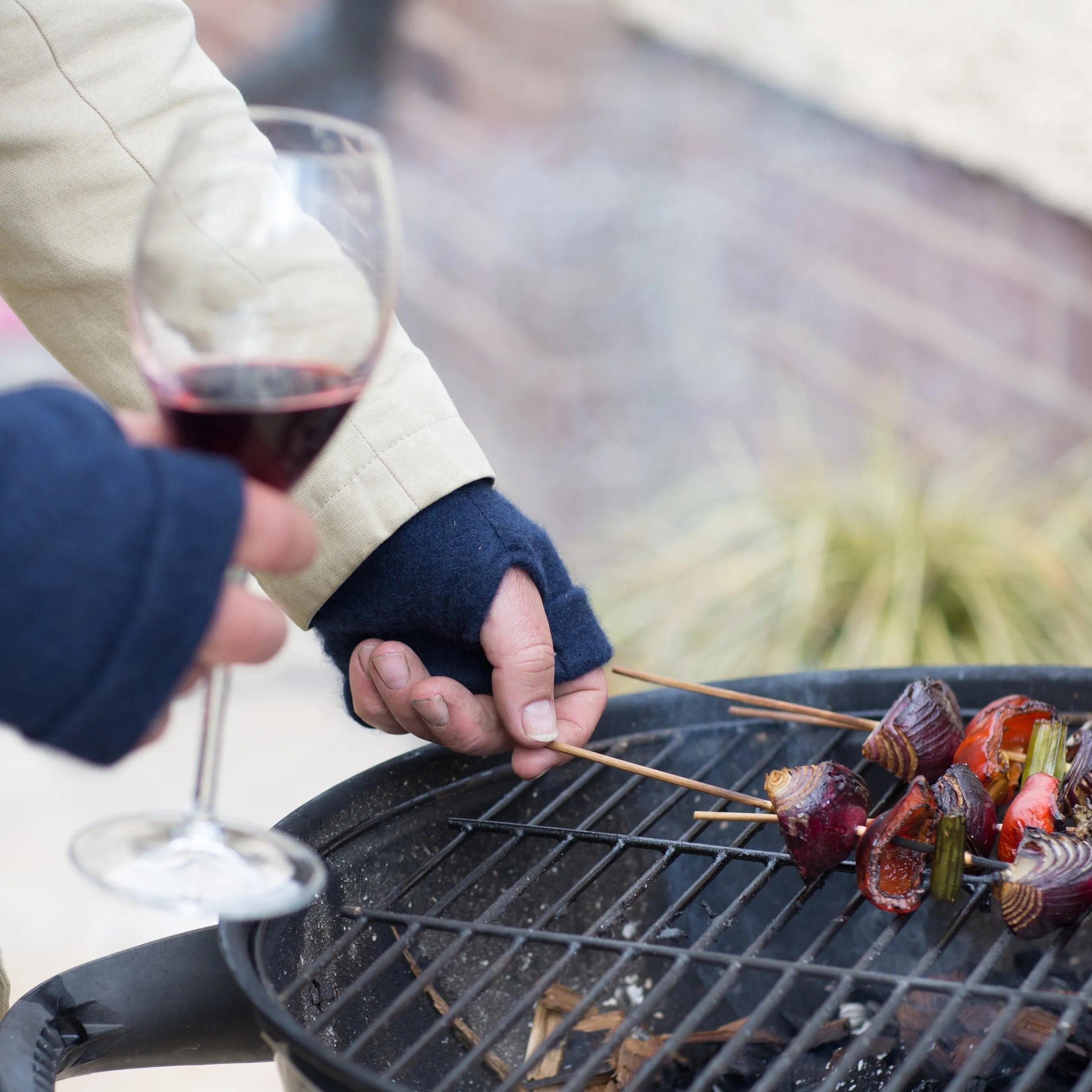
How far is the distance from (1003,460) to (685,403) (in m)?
0.94

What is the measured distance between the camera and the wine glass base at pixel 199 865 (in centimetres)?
89

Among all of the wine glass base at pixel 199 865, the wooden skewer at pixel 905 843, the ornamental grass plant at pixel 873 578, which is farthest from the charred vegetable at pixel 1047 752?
the ornamental grass plant at pixel 873 578

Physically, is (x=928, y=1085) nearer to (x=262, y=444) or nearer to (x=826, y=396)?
(x=262, y=444)

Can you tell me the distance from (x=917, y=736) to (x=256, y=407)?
82 cm

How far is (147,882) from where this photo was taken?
2.94 ft

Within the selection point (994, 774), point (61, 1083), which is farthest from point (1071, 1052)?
point (61, 1083)

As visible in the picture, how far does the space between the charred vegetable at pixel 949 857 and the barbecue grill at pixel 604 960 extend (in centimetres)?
4

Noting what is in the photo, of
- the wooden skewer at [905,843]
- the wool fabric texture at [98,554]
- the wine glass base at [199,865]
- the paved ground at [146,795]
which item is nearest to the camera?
the wool fabric texture at [98,554]

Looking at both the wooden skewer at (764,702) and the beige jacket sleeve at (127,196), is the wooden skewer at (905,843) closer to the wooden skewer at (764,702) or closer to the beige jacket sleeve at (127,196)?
the wooden skewer at (764,702)

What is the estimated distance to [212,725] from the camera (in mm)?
901

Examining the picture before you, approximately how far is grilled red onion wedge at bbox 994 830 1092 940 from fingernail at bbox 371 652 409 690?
24.2 inches

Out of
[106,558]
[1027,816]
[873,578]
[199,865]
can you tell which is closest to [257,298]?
[106,558]

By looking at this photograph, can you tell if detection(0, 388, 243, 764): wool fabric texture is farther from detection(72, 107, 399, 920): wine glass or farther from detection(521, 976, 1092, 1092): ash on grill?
detection(521, 976, 1092, 1092): ash on grill

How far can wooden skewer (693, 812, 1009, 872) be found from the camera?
3.79 ft
